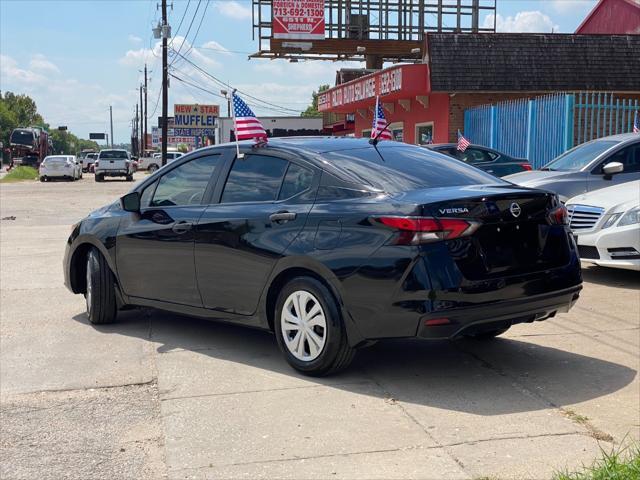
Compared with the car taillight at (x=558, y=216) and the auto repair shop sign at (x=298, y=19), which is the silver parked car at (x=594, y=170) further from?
the auto repair shop sign at (x=298, y=19)

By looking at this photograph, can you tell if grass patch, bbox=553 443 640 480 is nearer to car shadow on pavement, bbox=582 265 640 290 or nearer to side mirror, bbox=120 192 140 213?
side mirror, bbox=120 192 140 213

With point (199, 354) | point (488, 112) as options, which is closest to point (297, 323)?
point (199, 354)

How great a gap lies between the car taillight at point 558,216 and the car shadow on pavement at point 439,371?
1041mm

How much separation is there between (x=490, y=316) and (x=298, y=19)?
1112 inches

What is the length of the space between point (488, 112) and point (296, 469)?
59.1ft

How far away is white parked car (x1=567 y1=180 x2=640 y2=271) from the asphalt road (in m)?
1.32

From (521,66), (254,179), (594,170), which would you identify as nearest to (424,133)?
(521,66)

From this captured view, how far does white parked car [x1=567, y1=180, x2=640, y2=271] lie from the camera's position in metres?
8.70

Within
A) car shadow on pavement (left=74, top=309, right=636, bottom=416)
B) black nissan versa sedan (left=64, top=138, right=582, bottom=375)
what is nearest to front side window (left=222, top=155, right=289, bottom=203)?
black nissan versa sedan (left=64, top=138, right=582, bottom=375)

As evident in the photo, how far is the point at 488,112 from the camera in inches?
821

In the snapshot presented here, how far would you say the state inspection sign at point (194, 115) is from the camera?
80.2 meters

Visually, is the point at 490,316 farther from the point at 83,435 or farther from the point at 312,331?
the point at 83,435

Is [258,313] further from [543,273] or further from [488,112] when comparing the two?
[488,112]

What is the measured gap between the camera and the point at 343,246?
5141 millimetres
